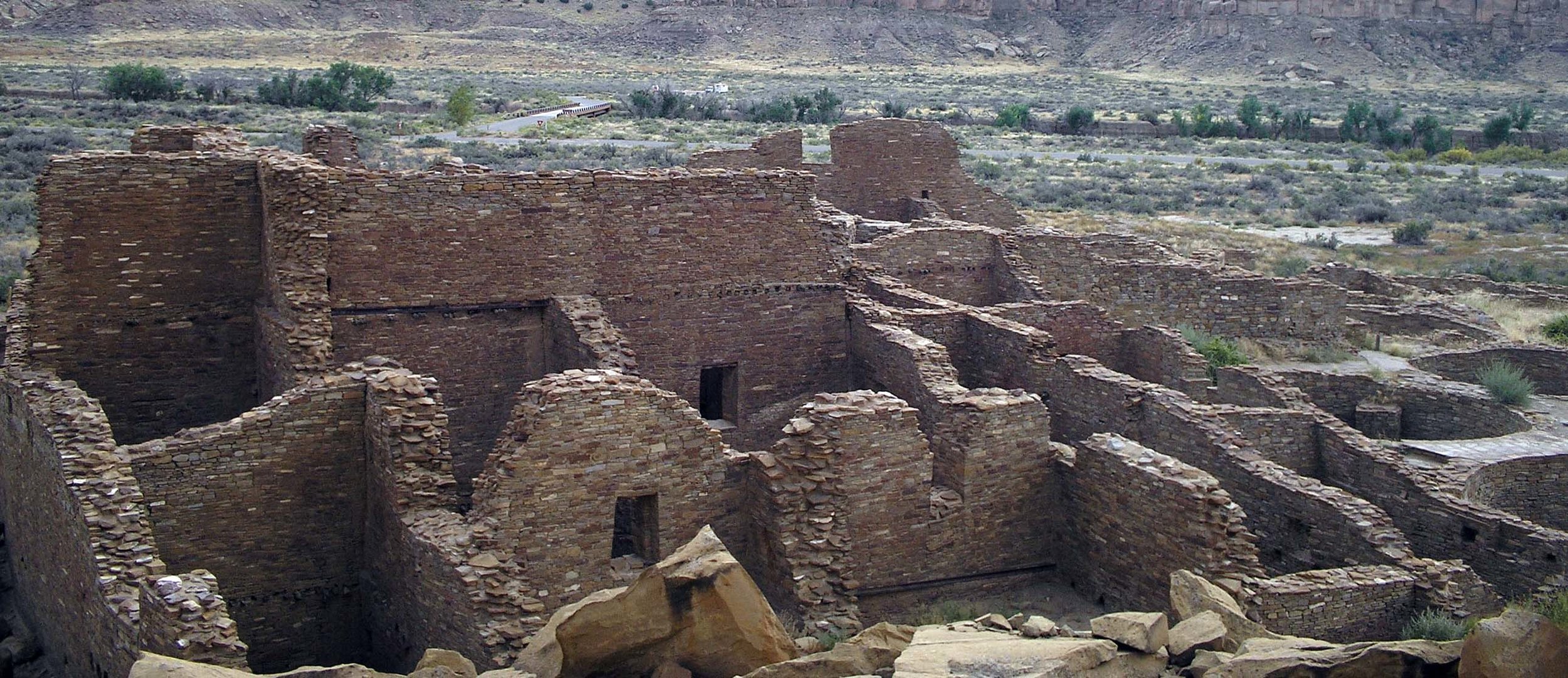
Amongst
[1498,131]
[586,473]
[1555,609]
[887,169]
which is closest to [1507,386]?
[887,169]

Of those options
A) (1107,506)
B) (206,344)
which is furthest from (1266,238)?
(206,344)

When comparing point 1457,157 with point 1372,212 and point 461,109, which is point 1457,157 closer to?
point 1372,212

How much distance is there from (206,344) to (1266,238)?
27623 mm

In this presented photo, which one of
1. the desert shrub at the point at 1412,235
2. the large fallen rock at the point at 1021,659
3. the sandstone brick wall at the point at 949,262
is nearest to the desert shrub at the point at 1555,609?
the large fallen rock at the point at 1021,659

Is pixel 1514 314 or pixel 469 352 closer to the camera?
pixel 469 352

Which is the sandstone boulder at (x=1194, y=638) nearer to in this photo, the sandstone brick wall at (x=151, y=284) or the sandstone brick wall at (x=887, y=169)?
the sandstone brick wall at (x=151, y=284)

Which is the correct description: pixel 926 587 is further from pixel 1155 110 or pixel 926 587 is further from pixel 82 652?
pixel 1155 110

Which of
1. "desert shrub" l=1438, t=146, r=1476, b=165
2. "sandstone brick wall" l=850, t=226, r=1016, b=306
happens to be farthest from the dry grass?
"desert shrub" l=1438, t=146, r=1476, b=165

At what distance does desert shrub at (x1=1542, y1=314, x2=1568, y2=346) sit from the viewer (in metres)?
24.7

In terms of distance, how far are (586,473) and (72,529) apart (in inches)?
156

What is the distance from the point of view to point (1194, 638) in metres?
9.47

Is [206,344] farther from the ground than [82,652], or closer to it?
farther from the ground

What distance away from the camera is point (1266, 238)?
3678 centimetres

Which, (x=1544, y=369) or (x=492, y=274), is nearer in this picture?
(x=492, y=274)
